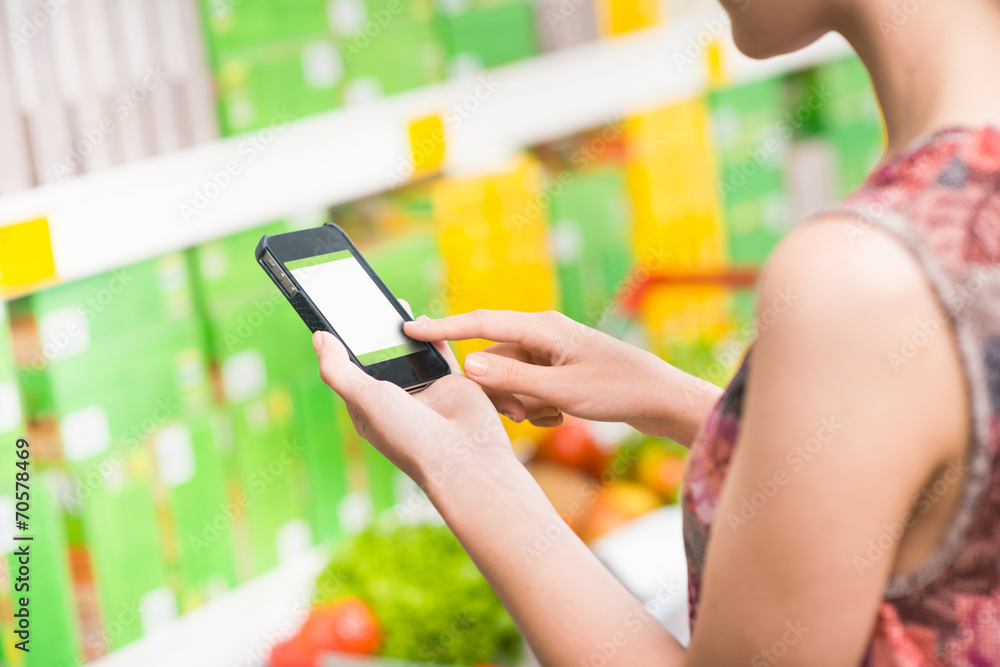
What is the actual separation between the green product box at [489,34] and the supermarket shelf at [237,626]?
850mm

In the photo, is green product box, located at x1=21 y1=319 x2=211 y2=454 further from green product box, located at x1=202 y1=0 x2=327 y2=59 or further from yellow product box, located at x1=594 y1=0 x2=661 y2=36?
yellow product box, located at x1=594 y1=0 x2=661 y2=36

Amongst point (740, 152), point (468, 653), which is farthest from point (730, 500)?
point (740, 152)

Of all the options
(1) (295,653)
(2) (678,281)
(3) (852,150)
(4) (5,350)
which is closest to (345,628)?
(1) (295,653)

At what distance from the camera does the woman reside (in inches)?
17.6

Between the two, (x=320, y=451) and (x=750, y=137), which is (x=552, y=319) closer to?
(x=320, y=451)

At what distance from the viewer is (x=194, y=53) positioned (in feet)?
4.18

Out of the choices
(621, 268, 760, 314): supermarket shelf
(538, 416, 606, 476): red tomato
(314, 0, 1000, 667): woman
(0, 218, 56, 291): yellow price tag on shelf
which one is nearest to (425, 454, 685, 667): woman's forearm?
(314, 0, 1000, 667): woman

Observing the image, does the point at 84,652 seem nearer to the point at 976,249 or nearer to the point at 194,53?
the point at 194,53

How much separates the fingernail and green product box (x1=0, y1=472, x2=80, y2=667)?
563 millimetres

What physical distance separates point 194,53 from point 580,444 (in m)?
1.04

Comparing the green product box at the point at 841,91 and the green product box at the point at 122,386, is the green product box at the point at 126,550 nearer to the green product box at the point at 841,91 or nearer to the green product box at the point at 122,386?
the green product box at the point at 122,386

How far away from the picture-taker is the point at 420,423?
69 cm

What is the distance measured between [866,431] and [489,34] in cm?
141

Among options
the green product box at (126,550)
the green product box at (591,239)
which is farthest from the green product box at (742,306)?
the green product box at (126,550)
